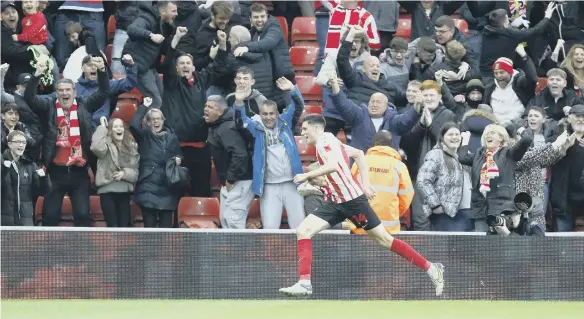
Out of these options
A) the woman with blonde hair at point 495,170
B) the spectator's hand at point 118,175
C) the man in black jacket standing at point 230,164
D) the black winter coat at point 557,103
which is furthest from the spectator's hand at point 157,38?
the black winter coat at point 557,103

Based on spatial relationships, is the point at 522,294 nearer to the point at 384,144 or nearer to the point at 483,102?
the point at 384,144

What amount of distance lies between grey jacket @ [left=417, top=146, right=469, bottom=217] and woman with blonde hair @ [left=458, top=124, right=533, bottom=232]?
0.19 meters

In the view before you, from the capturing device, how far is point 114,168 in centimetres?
1544

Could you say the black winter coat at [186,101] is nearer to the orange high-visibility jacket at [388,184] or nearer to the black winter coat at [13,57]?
the black winter coat at [13,57]

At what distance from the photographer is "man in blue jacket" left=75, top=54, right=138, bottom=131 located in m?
16.1

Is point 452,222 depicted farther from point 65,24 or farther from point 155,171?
point 65,24

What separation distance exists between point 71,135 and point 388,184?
381 centimetres

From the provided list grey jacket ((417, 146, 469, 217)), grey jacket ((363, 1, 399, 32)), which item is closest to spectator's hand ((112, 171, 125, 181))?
grey jacket ((417, 146, 469, 217))

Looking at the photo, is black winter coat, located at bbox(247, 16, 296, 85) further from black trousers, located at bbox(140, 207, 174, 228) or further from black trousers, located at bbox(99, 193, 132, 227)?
black trousers, located at bbox(99, 193, 132, 227)

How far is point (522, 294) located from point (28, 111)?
5.86 m

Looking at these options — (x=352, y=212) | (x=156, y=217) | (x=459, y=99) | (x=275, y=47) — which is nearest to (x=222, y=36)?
(x=275, y=47)

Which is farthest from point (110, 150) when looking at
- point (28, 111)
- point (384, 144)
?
point (384, 144)

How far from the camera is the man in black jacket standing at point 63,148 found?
15375 mm

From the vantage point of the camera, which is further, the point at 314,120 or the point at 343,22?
the point at 343,22
